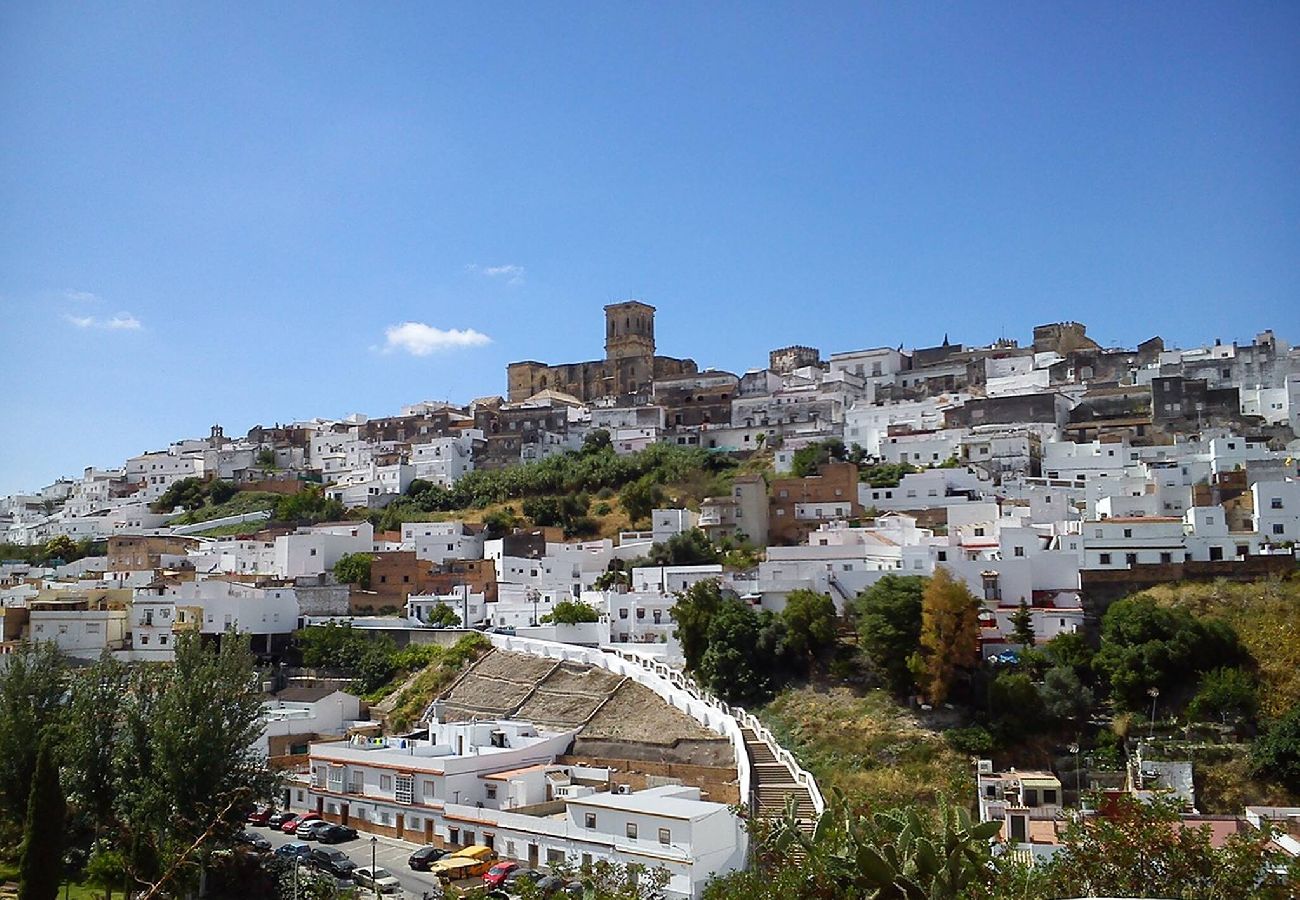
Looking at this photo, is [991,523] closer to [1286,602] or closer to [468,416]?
[1286,602]

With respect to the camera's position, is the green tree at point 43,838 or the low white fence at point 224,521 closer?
the green tree at point 43,838

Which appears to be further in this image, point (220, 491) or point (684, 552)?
point (220, 491)

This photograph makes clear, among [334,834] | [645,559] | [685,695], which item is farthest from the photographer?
[645,559]

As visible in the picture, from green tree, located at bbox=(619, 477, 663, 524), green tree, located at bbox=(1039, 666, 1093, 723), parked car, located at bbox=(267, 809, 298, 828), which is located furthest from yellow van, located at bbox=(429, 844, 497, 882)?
green tree, located at bbox=(619, 477, 663, 524)

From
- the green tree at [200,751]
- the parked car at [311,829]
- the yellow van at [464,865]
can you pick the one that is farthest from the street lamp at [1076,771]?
the green tree at [200,751]

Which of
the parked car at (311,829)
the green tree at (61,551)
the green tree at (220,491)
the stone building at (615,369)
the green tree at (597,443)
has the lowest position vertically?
the parked car at (311,829)

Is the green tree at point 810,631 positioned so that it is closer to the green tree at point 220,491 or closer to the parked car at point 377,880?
the parked car at point 377,880

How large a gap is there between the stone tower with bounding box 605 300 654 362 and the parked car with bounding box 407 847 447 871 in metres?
45.1

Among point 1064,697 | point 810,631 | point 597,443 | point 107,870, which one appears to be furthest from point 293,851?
point 597,443

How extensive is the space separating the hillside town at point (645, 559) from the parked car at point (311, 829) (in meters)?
0.09

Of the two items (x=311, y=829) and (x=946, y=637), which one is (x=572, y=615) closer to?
(x=311, y=829)

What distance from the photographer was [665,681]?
84.3 feet

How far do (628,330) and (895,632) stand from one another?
141ft

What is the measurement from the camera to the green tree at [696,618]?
25875mm
